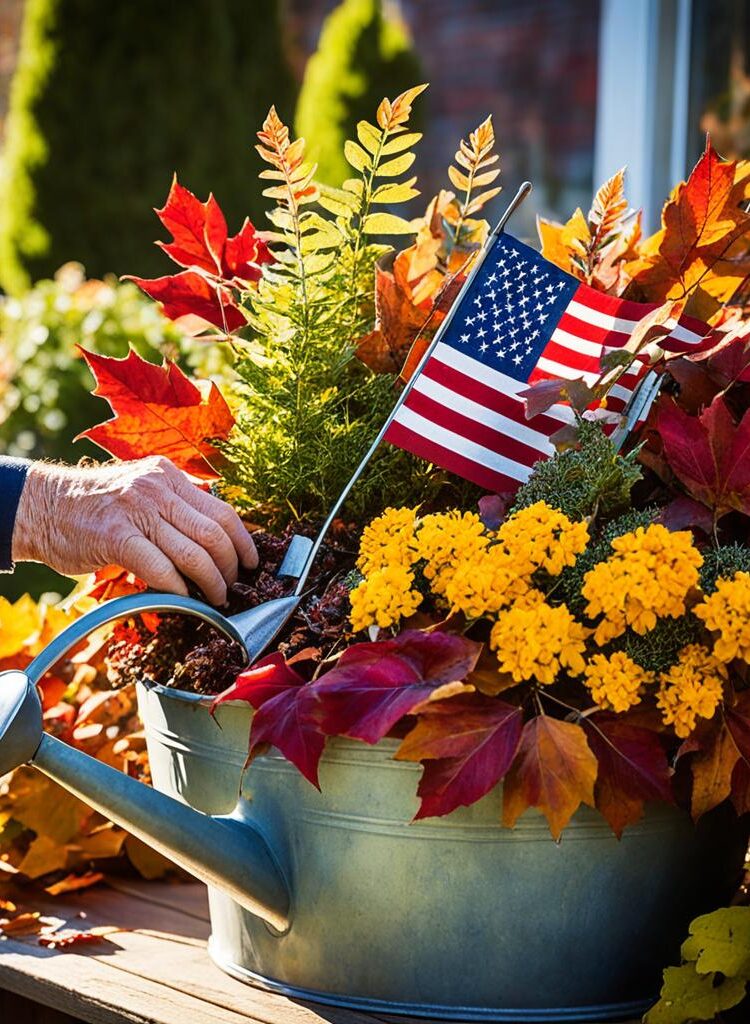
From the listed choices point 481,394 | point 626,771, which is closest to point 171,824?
point 626,771

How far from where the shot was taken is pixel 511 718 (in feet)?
2.89

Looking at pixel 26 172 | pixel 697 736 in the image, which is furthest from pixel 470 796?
pixel 26 172

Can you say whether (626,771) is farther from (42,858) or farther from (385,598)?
(42,858)

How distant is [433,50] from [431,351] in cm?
553

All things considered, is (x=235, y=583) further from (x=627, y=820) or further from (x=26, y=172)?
(x=26, y=172)

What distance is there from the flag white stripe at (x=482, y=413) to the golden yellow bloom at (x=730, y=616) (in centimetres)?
28

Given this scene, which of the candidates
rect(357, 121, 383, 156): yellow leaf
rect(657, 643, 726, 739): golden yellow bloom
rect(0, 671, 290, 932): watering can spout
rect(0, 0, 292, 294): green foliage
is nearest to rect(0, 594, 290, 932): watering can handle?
rect(0, 671, 290, 932): watering can spout

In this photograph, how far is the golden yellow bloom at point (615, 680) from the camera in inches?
34.2

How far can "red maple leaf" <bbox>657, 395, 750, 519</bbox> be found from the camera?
0.97m

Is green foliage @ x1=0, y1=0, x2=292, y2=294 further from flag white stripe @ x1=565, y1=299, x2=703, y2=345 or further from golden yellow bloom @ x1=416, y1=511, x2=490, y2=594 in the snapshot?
golden yellow bloom @ x1=416, y1=511, x2=490, y2=594

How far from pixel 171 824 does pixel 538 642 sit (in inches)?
12.5

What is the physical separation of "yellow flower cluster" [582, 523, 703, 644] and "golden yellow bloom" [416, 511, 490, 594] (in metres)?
0.09

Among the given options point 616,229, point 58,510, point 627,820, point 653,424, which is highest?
point 616,229

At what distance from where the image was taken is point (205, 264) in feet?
4.24
